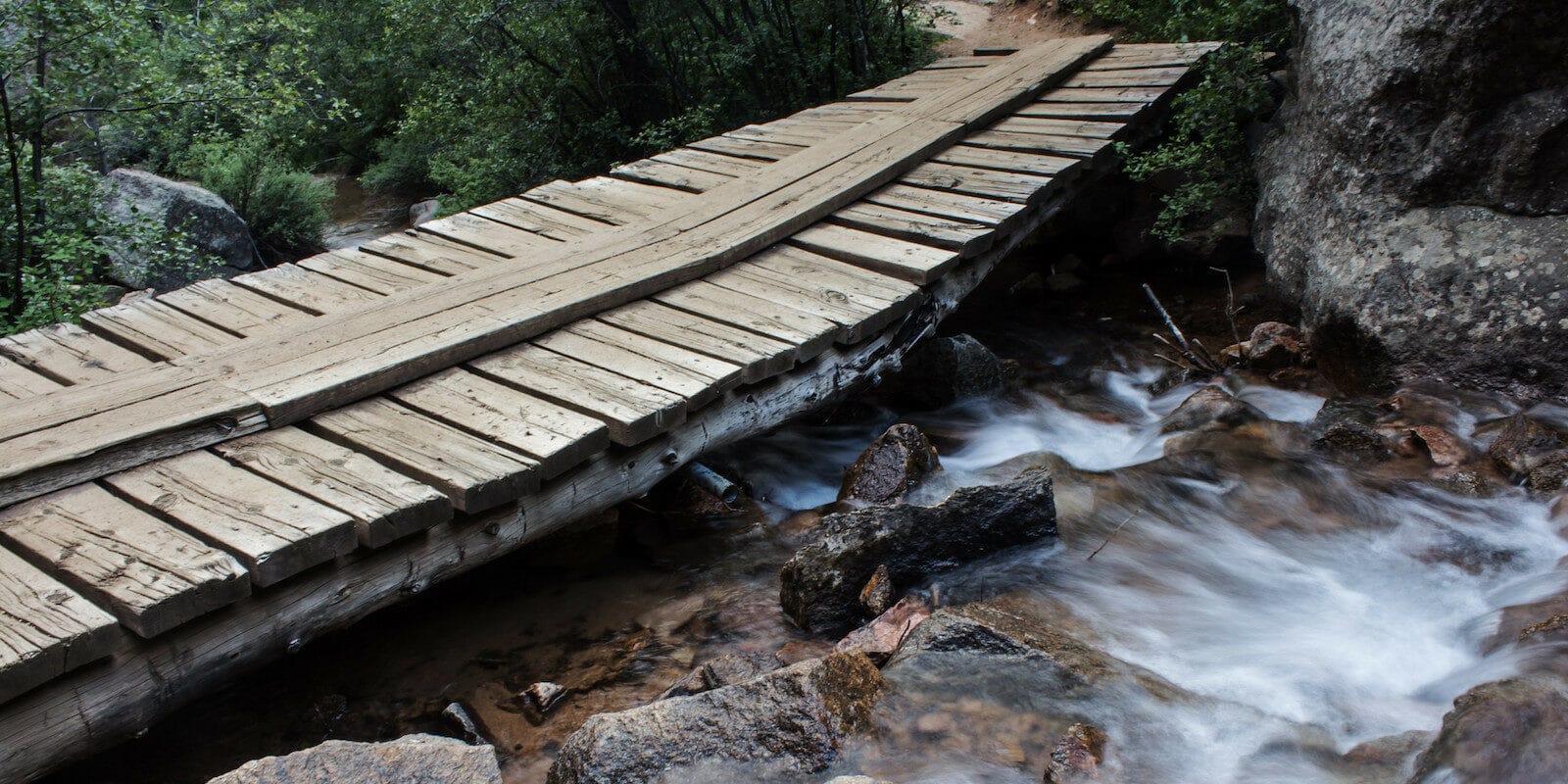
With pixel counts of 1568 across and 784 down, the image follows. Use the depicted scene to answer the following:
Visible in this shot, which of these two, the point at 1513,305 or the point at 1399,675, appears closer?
the point at 1399,675

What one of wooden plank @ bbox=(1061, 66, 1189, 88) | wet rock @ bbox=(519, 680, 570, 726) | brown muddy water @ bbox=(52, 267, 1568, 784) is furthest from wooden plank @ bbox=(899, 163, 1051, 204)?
wet rock @ bbox=(519, 680, 570, 726)

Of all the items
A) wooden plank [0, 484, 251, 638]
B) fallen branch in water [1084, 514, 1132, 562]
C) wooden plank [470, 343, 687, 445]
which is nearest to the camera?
wooden plank [0, 484, 251, 638]

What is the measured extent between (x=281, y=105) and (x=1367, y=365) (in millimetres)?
6698

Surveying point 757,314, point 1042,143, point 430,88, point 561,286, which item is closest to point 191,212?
point 430,88

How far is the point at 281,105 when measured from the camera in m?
7.16

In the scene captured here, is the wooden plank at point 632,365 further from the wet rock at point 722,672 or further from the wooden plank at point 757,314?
the wet rock at point 722,672

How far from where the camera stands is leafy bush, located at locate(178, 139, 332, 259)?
406 inches

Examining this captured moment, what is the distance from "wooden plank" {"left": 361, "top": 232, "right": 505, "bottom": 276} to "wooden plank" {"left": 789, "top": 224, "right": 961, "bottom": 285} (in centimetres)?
160

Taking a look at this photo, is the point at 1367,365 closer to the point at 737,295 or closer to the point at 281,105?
the point at 737,295

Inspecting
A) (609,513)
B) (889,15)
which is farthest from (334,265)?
(889,15)

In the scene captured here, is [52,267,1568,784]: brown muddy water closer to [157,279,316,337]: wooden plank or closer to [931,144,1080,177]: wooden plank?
[157,279,316,337]: wooden plank

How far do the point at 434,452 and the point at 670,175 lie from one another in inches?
136

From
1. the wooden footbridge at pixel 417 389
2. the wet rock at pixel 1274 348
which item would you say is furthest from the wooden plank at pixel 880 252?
the wet rock at pixel 1274 348

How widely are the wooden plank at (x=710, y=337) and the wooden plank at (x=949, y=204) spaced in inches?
69.6
